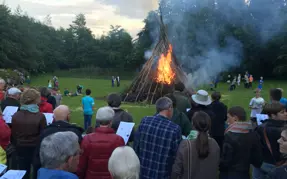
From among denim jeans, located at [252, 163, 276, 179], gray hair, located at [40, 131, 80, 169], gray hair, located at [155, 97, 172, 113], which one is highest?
gray hair, located at [155, 97, 172, 113]

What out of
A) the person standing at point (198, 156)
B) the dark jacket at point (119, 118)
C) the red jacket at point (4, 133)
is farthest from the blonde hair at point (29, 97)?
the person standing at point (198, 156)

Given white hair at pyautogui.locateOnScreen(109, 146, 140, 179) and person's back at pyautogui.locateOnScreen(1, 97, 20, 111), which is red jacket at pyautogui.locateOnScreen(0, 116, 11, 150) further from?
white hair at pyautogui.locateOnScreen(109, 146, 140, 179)

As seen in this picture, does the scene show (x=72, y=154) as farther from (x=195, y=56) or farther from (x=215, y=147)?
(x=195, y=56)

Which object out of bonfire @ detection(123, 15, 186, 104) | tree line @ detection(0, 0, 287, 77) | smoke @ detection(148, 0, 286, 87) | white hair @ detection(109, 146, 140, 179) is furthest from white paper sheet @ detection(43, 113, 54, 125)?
tree line @ detection(0, 0, 287, 77)

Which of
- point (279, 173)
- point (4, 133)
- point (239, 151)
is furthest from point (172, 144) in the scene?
point (4, 133)

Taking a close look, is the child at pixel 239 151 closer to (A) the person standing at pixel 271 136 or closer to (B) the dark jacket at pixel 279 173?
(A) the person standing at pixel 271 136

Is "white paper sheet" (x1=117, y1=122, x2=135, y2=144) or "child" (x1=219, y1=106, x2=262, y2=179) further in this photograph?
"white paper sheet" (x1=117, y1=122, x2=135, y2=144)

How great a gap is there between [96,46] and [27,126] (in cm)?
6318

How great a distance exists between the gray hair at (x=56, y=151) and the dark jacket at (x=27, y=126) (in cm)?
241

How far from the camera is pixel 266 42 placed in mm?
31016

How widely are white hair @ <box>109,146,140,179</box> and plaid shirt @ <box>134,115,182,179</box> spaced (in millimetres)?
1329

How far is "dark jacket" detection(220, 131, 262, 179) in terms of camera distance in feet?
12.4

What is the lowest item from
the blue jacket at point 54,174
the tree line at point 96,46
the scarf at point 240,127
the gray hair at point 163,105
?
the blue jacket at point 54,174

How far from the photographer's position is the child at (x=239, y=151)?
3771 mm
